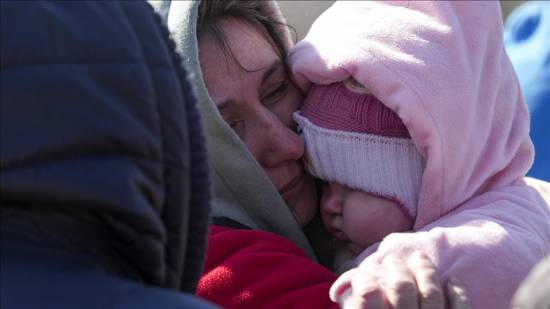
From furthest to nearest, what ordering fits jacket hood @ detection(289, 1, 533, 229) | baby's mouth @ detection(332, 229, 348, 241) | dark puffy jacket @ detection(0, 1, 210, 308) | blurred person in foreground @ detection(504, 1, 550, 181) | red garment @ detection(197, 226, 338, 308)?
blurred person in foreground @ detection(504, 1, 550, 181) < baby's mouth @ detection(332, 229, 348, 241) < jacket hood @ detection(289, 1, 533, 229) < red garment @ detection(197, 226, 338, 308) < dark puffy jacket @ detection(0, 1, 210, 308)

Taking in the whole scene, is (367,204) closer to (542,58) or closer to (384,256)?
(384,256)

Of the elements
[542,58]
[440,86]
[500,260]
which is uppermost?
[440,86]

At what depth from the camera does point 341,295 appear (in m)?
0.85

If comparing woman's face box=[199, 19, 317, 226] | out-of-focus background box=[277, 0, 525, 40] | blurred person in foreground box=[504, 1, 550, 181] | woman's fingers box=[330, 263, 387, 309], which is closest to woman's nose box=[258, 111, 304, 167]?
woman's face box=[199, 19, 317, 226]

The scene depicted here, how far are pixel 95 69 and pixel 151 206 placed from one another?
3.4 inches

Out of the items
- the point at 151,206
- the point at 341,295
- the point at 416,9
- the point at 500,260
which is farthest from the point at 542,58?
the point at 151,206

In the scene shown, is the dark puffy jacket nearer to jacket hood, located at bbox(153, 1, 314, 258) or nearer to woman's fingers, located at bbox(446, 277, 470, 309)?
woman's fingers, located at bbox(446, 277, 470, 309)

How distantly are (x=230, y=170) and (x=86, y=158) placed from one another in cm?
69

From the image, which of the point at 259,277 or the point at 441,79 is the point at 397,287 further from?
the point at 441,79

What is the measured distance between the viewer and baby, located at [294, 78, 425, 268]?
3.46ft

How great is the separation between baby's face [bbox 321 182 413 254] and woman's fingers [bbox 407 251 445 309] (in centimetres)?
19

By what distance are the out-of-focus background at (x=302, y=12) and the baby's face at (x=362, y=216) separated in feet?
1.82

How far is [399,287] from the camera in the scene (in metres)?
0.79

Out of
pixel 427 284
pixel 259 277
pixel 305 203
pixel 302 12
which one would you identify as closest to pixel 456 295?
pixel 427 284
